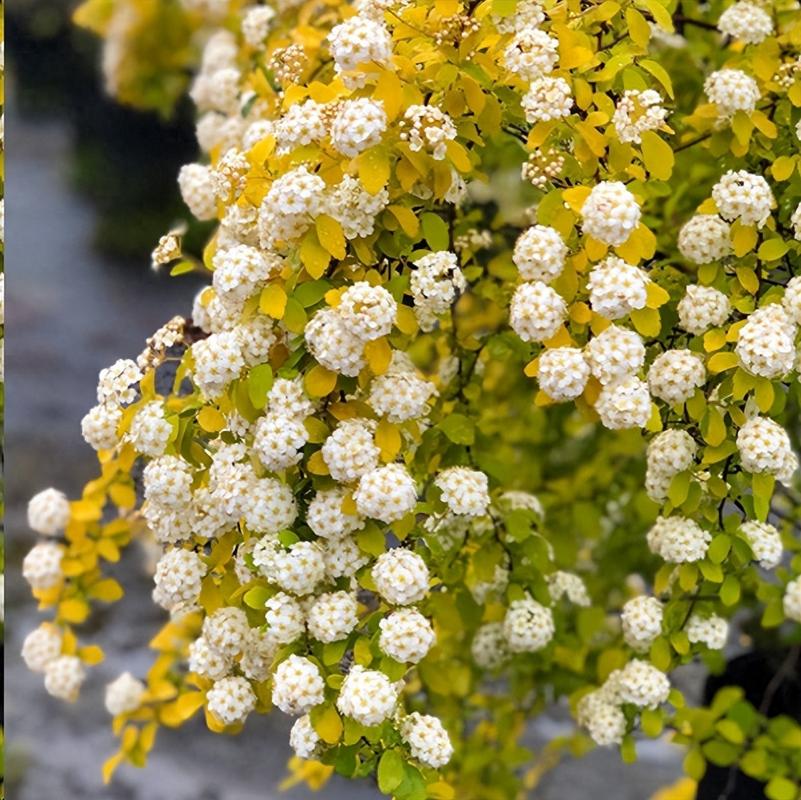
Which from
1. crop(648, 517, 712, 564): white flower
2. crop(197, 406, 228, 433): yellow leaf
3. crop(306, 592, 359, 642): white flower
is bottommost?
crop(648, 517, 712, 564): white flower

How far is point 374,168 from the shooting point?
65 centimetres

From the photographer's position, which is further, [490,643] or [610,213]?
[490,643]

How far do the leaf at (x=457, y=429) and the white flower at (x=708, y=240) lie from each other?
0.74 feet

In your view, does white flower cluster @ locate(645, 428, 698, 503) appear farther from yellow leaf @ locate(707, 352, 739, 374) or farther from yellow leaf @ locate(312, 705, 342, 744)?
yellow leaf @ locate(312, 705, 342, 744)

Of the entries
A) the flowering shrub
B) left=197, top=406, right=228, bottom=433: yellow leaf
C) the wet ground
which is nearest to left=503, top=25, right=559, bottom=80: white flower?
the flowering shrub

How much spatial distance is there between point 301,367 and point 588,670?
0.63 metres

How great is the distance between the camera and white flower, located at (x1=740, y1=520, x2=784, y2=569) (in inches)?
32.1

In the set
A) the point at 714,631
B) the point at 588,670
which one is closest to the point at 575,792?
the point at 588,670

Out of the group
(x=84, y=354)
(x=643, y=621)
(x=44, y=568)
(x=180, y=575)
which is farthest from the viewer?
(x=84, y=354)

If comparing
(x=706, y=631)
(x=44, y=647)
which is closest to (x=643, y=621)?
(x=706, y=631)

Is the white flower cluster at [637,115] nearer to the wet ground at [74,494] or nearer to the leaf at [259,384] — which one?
the leaf at [259,384]

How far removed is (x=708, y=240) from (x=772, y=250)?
0.05 meters

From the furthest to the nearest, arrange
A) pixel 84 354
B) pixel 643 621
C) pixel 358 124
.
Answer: pixel 84 354 < pixel 643 621 < pixel 358 124

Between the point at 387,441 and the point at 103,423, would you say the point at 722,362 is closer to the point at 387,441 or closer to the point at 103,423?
the point at 387,441
